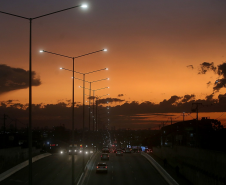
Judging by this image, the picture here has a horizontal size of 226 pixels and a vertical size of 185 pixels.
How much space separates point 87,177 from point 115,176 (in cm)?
424

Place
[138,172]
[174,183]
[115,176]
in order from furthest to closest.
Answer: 1. [138,172]
2. [115,176]
3. [174,183]

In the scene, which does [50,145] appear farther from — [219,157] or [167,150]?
[219,157]

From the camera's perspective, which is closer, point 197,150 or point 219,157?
point 219,157

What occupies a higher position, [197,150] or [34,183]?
[197,150]

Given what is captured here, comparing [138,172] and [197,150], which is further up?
[197,150]

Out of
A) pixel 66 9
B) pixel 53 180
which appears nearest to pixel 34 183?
pixel 53 180

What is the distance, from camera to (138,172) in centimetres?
5172

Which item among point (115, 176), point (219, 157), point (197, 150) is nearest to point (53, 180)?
point (115, 176)

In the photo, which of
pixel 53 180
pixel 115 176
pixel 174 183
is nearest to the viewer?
pixel 174 183

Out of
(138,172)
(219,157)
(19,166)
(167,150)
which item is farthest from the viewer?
(167,150)

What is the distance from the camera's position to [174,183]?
40.3m

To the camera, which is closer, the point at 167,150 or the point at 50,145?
the point at 167,150

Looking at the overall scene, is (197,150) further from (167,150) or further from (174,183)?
(167,150)

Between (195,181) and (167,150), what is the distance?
89.0ft
